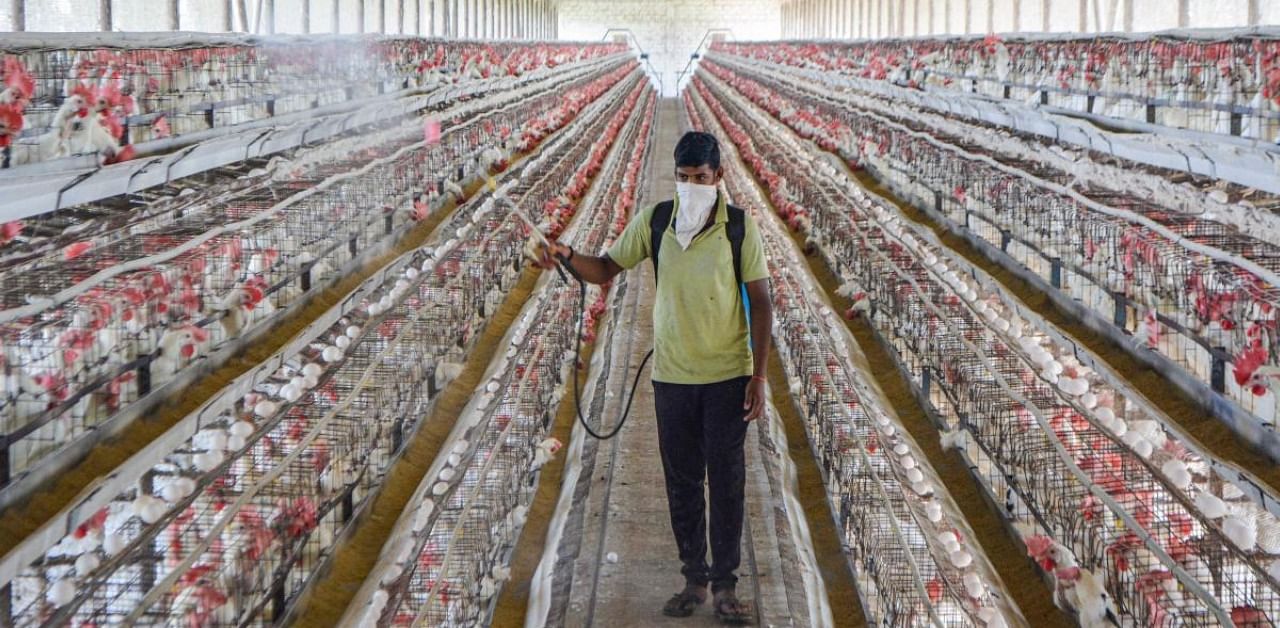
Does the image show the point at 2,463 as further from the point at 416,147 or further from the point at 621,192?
the point at 621,192

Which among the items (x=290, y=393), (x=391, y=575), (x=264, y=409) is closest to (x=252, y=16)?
(x=290, y=393)

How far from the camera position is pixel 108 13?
1228 cm

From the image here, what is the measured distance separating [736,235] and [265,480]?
180cm

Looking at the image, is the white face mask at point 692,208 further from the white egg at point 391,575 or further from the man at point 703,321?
the white egg at point 391,575

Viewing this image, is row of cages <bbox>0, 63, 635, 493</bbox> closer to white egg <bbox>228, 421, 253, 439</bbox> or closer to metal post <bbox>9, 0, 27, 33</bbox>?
white egg <bbox>228, 421, 253, 439</bbox>

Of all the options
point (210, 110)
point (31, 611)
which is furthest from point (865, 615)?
point (210, 110)

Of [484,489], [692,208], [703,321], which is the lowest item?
[484,489]

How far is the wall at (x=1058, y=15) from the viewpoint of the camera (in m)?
13.8

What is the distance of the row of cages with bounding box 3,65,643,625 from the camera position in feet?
11.5

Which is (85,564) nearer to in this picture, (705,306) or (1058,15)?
(705,306)

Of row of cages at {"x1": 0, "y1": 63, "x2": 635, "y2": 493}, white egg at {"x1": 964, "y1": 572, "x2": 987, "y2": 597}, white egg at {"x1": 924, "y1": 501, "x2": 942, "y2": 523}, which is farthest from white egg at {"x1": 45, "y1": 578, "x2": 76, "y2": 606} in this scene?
white egg at {"x1": 924, "y1": 501, "x2": 942, "y2": 523}

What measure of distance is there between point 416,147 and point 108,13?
4741mm

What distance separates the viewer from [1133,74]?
7934 millimetres

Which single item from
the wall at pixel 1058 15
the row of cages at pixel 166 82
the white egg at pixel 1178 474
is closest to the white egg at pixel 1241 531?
the white egg at pixel 1178 474
